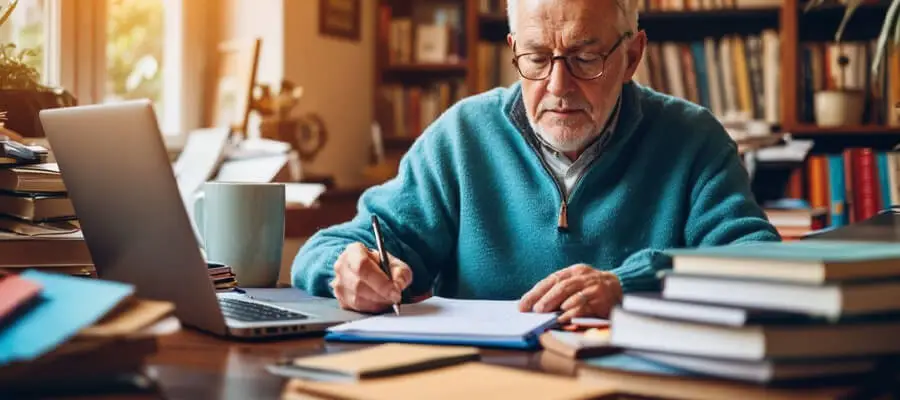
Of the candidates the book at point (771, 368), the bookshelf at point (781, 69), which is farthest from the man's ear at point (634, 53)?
the bookshelf at point (781, 69)

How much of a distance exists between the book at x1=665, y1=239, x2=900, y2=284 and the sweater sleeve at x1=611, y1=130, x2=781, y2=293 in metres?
0.54

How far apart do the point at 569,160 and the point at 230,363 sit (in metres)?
0.87

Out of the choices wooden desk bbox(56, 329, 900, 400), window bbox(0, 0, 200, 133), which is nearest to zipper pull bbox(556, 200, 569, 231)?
wooden desk bbox(56, 329, 900, 400)

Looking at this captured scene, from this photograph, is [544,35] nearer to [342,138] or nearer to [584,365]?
[584,365]

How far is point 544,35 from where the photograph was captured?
1519mm

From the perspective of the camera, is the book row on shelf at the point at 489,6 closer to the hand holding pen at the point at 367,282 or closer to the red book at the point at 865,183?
the red book at the point at 865,183

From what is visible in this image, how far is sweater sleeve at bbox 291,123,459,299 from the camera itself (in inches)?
62.7

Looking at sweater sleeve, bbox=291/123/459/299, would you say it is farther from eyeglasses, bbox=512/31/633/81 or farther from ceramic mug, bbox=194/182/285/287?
eyeglasses, bbox=512/31/633/81

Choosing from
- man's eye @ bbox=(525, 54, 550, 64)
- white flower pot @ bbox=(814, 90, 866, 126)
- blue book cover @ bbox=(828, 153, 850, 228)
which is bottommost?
blue book cover @ bbox=(828, 153, 850, 228)

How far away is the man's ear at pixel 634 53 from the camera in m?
1.64

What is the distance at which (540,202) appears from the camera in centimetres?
163

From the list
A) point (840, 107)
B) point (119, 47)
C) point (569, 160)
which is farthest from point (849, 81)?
point (119, 47)

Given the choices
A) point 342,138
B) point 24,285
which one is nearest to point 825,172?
point 342,138

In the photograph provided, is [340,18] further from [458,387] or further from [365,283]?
[458,387]
